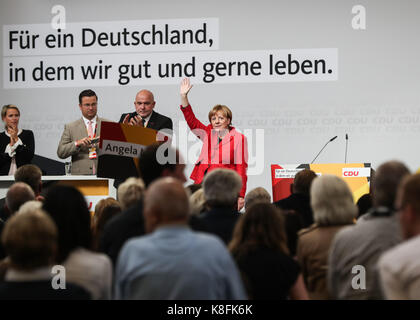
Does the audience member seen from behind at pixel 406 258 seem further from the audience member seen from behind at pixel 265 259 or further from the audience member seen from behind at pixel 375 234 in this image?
the audience member seen from behind at pixel 265 259

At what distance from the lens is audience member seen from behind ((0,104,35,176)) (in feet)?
24.1

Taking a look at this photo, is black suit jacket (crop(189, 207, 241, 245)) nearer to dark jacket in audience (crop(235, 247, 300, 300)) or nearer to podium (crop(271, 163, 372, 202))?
dark jacket in audience (crop(235, 247, 300, 300))

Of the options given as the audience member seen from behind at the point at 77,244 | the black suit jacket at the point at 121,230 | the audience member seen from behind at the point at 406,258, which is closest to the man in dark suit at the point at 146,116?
the black suit jacket at the point at 121,230

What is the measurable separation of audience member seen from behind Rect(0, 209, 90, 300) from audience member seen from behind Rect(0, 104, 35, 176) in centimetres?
516

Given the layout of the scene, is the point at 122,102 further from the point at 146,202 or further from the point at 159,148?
the point at 146,202

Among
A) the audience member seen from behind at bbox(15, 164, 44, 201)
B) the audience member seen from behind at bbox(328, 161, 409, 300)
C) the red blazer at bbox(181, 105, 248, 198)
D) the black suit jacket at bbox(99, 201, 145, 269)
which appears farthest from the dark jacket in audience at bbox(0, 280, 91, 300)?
the red blazer at bbox(181, 105, 248, 198)

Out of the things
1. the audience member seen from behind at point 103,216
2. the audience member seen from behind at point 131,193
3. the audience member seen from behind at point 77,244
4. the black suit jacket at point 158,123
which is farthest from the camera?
the black suit jacket at point 158,123

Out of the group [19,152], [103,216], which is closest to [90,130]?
[19,152]

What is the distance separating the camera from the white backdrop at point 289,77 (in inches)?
357

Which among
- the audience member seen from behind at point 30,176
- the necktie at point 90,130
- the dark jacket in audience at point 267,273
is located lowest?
the dark jacket in audience at point 267,273

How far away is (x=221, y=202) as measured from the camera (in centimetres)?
352

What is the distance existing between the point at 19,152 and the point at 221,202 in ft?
14.6

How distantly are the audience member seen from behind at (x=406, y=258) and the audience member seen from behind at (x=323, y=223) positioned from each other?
0.88m

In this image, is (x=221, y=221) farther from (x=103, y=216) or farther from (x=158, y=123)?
(x=158, y=123)
